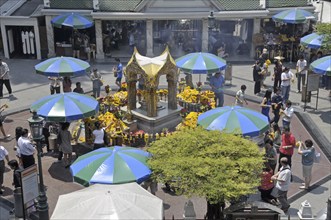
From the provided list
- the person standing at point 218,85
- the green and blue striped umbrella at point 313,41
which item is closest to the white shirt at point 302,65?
the green and blue striped umbrella at point 313,41

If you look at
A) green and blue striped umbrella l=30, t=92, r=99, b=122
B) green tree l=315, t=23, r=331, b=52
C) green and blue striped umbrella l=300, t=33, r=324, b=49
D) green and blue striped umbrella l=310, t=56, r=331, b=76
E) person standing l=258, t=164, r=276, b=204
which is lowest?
person standing l=258, t=164, r=276, b=204

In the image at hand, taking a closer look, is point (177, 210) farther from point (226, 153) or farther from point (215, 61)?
point (215, 61)

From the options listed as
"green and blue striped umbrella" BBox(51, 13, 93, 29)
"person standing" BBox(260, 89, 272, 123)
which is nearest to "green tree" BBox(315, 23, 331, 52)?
"person standing" BBox(260, 89, 272, 123)

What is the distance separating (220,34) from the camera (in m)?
29.2

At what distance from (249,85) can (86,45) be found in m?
9.46

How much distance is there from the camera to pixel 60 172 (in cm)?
1415

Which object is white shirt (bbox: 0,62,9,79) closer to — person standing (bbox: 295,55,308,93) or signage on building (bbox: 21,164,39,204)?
signage on building (bbox: 21,164,39,204)

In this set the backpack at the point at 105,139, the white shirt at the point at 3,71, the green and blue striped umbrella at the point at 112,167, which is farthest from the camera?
the white shirt at the point at 3,71

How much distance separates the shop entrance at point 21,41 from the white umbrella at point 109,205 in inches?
757

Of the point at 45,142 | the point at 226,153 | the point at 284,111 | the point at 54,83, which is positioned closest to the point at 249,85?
the point at 284,111

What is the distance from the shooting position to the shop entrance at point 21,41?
87.8ft

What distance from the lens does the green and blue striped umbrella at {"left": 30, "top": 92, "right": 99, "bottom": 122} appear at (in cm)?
1373

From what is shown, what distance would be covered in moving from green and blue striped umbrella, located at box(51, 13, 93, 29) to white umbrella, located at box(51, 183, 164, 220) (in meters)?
17.0

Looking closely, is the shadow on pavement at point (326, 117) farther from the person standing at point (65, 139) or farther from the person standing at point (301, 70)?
the person standing at point (65, 139)
